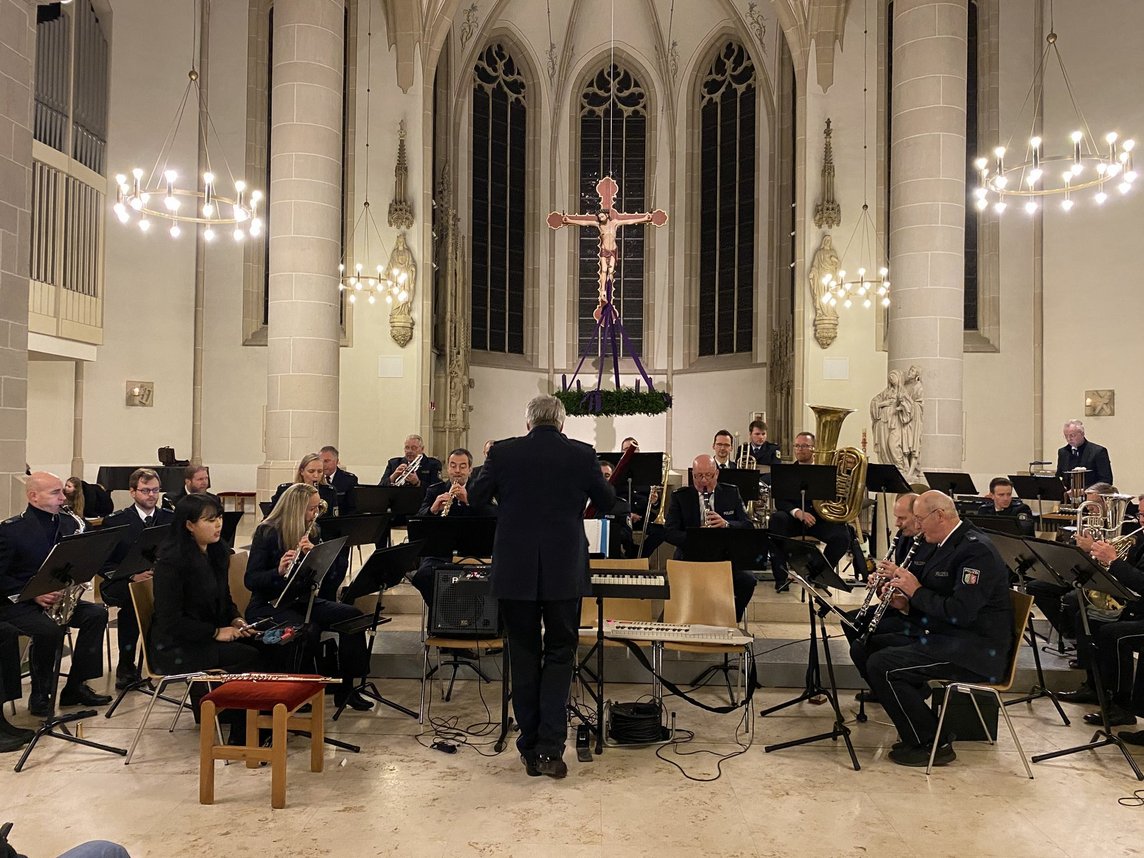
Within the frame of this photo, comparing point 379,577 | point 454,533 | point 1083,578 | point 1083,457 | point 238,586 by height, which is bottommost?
point 238,586

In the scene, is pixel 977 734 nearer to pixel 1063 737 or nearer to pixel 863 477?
pixel 1063 737

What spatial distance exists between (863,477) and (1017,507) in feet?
5.10

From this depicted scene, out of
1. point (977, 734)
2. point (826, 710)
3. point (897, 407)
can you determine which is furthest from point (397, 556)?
point (897, 407)

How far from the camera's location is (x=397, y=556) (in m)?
5.30

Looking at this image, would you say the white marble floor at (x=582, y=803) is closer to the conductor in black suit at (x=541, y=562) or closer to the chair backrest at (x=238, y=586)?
the conductor in black suit at (x=541, y=562)

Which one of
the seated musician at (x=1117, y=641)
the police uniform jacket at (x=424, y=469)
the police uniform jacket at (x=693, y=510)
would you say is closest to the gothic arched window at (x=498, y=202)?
the police uniform jacket at (x=424, y=469)

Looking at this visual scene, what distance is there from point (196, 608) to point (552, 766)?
2041 mm

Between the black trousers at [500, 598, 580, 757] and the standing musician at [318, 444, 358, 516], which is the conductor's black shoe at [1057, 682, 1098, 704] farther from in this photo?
the standing musician at [318, 444, 358, 516]

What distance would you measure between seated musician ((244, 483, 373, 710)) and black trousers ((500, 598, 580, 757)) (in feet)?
4.69

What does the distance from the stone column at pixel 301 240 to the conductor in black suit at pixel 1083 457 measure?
7865 millimetres

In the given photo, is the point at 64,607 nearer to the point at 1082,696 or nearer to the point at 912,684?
the point at 912,684

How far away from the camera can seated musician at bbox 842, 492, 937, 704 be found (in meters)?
5.23

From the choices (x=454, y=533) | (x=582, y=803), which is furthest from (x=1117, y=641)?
(x=454, y=533)

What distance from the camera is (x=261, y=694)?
4.25 meters
